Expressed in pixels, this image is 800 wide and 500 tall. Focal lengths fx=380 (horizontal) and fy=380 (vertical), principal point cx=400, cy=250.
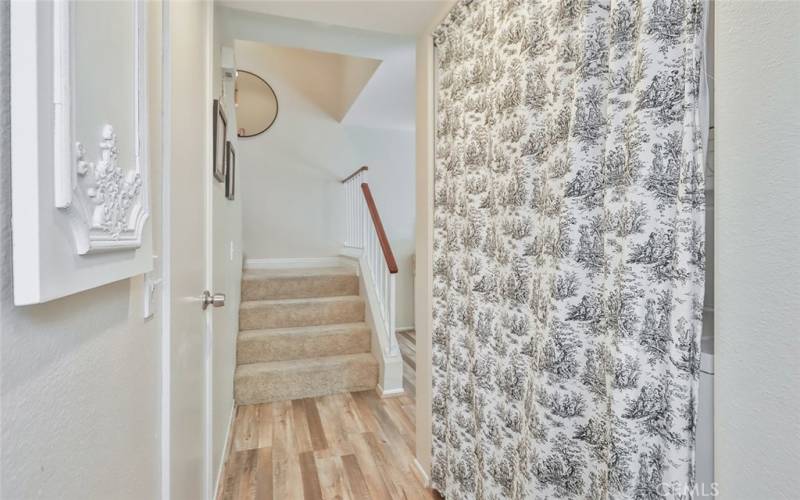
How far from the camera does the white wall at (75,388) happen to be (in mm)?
362

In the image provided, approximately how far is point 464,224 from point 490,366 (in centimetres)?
57

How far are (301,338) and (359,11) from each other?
2359 mm

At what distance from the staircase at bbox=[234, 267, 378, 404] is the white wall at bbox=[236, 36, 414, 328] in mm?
752

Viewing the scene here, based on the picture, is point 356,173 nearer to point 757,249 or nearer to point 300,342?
point 300,342

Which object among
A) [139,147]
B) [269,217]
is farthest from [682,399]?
[269,217]

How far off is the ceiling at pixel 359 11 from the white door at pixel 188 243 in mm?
282

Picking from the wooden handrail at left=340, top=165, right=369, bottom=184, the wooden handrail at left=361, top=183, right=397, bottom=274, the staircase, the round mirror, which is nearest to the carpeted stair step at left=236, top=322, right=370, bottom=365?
the staircase

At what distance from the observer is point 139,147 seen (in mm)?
648

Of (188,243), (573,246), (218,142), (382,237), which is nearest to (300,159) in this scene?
(382,237)

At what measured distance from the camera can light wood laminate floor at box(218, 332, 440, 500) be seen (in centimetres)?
189

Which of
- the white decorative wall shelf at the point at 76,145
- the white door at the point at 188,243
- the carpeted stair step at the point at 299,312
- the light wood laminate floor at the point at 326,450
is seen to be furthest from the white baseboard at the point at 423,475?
the white decorative wall shelf at the point at 76,145

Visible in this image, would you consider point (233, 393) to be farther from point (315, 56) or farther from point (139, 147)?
point (315, 56)

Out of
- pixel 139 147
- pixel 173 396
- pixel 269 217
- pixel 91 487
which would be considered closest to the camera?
pixel 91 487

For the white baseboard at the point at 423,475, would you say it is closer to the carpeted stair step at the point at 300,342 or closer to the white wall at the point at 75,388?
the carpeted stair step at the point at 300,342
